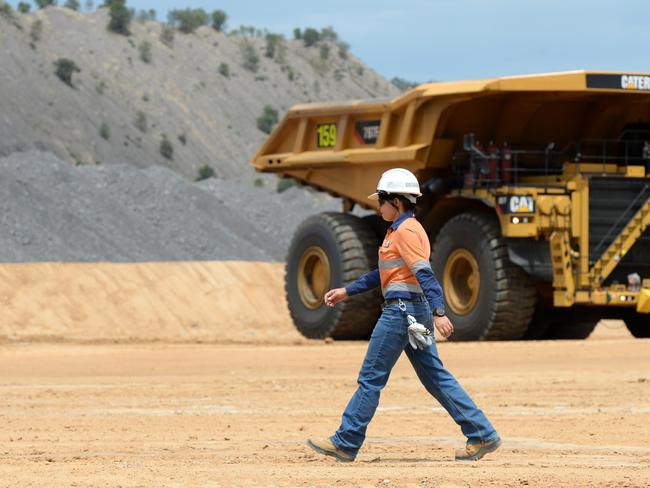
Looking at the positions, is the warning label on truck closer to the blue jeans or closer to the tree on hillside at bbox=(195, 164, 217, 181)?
the blue jeans

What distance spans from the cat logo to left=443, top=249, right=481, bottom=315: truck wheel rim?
969 mm

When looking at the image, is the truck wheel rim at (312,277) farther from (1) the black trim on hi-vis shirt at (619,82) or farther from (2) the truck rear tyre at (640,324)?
(1) the black trim on hi-vis shirt at (619,82)

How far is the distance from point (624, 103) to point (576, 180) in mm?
1934

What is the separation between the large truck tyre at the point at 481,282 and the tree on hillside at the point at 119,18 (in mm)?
70025

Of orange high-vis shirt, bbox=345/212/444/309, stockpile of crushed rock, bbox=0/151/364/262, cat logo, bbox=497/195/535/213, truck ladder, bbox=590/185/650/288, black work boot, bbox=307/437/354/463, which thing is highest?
orange high-vis shirt, bbox=345/212/444/309

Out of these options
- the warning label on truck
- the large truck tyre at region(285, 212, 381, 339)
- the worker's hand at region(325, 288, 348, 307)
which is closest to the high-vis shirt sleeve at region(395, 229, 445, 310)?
the worker's hand at region(325, 288, 348, 307)

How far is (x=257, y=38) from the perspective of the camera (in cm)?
10125

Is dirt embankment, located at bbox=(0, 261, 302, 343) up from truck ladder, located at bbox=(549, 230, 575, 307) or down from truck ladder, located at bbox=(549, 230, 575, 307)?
down

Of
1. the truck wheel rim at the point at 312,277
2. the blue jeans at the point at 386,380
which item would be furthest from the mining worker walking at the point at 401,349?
the truck wheel rim at the point at 312,277

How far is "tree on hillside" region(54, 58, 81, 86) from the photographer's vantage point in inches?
2867

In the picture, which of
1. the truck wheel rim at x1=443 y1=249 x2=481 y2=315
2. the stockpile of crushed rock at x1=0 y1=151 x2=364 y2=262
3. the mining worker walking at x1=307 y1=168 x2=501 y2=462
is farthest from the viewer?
the stockpile of crushed rock at x1=0 y1=151 x2=364 y2=262

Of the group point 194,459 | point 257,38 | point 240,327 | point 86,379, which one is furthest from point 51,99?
point 194,459

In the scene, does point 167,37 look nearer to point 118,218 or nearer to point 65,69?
point 65,69

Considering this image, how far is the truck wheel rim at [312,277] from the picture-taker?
21.6m
